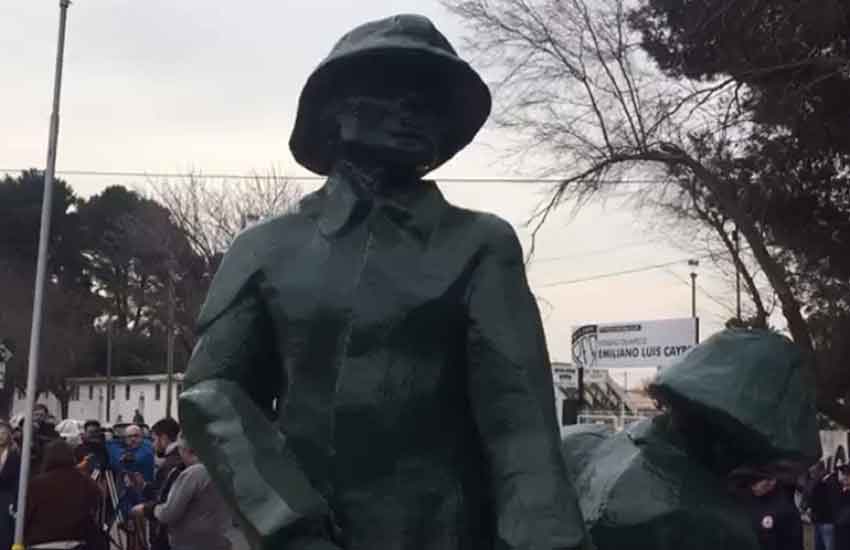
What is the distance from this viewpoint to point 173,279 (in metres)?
33.2

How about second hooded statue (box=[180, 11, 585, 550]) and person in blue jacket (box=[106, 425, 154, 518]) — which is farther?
person in blue jacket (box=[106, 425, 154, 518])

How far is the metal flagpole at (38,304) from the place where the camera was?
29.7 ft

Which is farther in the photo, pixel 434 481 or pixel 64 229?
pixel 64 229

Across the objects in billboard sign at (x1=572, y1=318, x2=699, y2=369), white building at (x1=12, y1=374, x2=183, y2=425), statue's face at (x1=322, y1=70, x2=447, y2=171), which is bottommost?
statue's face at (x1=322, y1=70, x2=447, y2=171)

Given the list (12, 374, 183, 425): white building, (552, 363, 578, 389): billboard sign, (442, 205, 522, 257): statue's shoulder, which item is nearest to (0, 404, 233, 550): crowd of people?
(442, 205, 522, 257): statue's shoulder

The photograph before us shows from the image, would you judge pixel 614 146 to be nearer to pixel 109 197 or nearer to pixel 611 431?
pixel 611 431

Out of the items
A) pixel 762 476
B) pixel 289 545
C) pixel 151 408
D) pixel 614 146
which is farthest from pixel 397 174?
pixel 151 408

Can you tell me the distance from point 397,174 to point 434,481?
541mm

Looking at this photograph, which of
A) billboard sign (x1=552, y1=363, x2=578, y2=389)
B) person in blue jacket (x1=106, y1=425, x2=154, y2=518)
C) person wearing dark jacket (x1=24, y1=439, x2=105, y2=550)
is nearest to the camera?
person wearing dark jacket (x1=24, y1=439, x2=105, y2=550)

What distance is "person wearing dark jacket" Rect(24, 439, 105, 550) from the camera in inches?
345

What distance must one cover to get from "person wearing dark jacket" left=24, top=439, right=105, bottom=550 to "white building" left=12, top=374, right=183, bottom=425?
43.9m

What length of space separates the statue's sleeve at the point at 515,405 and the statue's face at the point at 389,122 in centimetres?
20

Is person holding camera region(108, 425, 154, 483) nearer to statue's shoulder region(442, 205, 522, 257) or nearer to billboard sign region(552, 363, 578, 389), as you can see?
billboard sign region(552, 363, 578, 389)

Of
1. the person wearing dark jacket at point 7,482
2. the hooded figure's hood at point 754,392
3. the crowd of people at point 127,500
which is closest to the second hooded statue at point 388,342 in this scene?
the hooded figure's hood at point 754,392
